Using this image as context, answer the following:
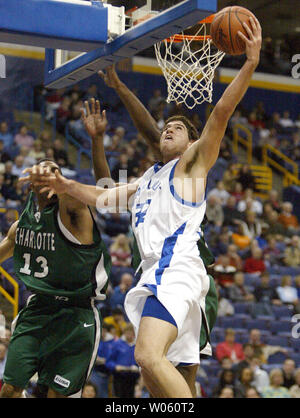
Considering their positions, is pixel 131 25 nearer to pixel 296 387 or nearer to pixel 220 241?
pixel 296 387

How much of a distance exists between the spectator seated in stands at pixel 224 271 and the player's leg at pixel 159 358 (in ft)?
23.0

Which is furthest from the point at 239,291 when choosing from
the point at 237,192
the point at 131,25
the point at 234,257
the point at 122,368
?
the point at 131,25

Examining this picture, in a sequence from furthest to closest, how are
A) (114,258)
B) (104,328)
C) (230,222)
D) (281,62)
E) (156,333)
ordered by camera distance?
(281,62) < (230,222) < (114,258) < (104,328) < (156,333)

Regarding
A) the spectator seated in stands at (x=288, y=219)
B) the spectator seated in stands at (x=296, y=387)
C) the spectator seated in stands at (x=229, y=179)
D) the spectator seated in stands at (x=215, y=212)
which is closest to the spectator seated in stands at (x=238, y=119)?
the spectator seated in stands at (x=229, y=179)

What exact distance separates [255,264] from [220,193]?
158cm

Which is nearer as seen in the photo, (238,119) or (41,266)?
(41,266)

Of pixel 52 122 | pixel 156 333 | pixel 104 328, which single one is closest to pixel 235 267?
pixel 104 328

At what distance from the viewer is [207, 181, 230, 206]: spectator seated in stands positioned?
12.2 meters

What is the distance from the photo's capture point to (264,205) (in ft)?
41.8

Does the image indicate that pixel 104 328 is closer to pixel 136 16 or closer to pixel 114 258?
pixel 114 258

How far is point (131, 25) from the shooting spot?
441cm

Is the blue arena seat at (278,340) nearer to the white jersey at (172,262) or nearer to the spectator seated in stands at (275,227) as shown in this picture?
the spectator seated in stands at (275,227)

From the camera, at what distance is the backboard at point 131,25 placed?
391 cm

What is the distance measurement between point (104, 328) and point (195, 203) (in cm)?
476
